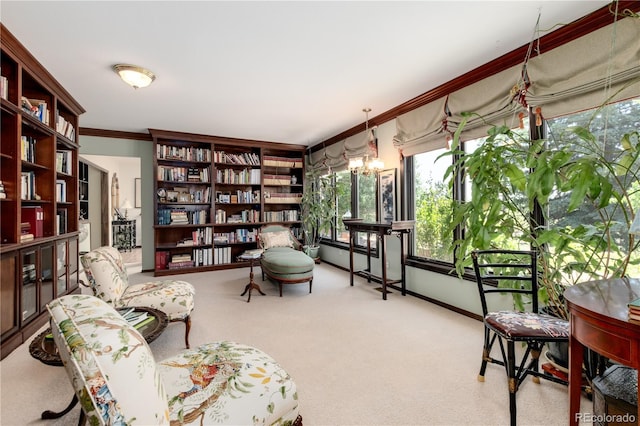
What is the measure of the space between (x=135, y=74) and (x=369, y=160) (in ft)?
9.42

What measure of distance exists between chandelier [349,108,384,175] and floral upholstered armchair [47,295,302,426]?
9.95 ft

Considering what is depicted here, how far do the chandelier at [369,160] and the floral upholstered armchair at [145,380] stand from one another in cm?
303

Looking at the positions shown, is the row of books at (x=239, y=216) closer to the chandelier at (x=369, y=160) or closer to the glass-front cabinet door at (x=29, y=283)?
the chandelier at (x=369, y=160)

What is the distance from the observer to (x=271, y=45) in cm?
250

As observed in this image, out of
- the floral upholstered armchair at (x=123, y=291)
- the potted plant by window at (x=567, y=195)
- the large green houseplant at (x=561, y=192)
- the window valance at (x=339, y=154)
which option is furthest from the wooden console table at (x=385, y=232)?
the floral upholstered armchair at (x=123, y=291)

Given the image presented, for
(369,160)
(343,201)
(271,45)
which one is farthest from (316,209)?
(271,45)

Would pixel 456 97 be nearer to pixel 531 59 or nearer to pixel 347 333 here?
pixel 531 59

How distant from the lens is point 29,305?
279 centimetres

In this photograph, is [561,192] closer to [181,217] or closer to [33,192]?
[33,192]

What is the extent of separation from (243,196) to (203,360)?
15.5 ft

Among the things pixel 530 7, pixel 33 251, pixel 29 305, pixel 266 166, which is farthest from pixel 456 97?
pixel 29 305

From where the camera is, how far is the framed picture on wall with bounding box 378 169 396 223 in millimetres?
4281

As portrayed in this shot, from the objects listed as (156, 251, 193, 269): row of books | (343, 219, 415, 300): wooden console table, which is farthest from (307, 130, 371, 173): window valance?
(156, 251, 193, 269): row of books

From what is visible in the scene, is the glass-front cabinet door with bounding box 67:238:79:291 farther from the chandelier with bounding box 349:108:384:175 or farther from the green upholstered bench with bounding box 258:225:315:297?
the chandelier with bounding box 349:108:384:175
